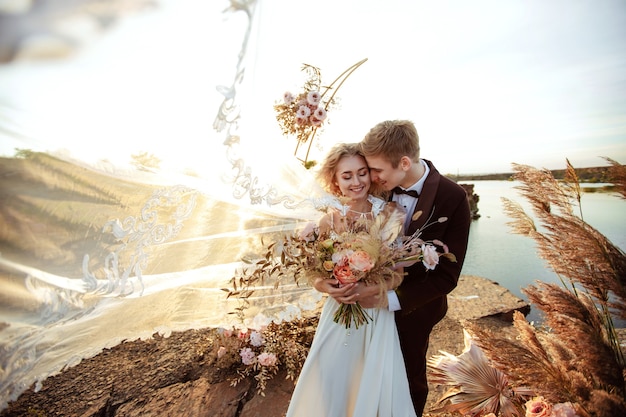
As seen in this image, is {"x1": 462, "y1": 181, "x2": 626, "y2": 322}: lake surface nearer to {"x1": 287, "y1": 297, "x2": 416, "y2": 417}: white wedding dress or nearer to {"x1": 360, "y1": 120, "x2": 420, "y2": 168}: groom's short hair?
{"x1": 360, "y1": 120, "x2": 420, "y2": 168}: groom's short hair

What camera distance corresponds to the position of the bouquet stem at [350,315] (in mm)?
1724

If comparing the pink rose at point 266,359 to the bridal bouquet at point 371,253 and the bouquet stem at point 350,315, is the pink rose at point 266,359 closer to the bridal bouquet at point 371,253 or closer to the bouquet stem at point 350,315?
the bouquet stem at point 350,315

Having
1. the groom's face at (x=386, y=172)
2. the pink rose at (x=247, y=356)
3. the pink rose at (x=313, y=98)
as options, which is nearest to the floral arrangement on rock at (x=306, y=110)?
the pink rose at (x=313, y=98)

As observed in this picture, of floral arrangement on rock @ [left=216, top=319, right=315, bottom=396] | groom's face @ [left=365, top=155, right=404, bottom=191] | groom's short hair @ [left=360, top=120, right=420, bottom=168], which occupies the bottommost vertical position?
floral arrangement on rock @ [left=216, top=319, right=315, bottom=396]

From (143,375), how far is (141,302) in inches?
44.6

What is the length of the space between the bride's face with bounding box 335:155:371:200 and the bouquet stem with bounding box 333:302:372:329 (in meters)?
0.71

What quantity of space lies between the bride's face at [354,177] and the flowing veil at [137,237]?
193mm

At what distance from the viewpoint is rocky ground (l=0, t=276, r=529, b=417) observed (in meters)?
2.39

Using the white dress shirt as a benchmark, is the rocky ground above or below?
below

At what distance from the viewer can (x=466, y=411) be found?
1.92 m

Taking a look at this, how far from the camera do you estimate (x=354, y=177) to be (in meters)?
2.09

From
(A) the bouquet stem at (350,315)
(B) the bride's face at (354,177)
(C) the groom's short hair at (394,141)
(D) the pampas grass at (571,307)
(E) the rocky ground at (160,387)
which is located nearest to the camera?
(D) the pampas grass at (571,307)

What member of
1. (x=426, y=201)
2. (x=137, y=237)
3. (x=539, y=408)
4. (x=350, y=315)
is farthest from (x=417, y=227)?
(x=137, y=237)

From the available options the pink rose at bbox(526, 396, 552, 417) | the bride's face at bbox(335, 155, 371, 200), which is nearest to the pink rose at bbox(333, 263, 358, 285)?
the bride's face at bbox(335, 155, 371, 200)
